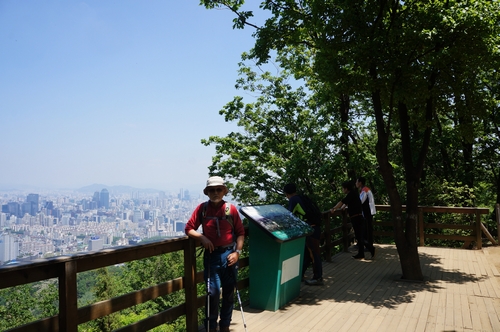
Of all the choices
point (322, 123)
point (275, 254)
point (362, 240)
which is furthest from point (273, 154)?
point (275, 254)

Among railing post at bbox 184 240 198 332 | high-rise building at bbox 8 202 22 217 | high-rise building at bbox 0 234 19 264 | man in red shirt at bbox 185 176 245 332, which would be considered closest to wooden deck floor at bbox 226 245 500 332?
railing post at bbox 184 240 198 332

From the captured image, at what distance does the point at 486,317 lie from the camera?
5625 mm

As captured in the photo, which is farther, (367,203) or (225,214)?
(367,203)

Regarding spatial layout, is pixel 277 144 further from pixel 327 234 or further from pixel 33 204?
pixel 33 204

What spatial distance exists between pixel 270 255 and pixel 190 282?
1362 mm

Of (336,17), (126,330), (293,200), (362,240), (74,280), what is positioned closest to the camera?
(74,280)

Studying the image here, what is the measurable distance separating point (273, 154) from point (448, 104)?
1251 cm

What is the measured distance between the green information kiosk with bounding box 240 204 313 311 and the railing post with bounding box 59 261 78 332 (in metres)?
2.56

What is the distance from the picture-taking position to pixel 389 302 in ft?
20.9

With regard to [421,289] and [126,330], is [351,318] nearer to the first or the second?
[421,289]

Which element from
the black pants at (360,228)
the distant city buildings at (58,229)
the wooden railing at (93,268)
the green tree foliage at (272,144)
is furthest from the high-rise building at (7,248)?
the wooden railing at (93,268)

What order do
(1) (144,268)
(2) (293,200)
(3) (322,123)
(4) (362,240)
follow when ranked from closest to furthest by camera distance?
(2) (293,200) → (4) (362,240) → (3) (322,123) → (1) (144,268)

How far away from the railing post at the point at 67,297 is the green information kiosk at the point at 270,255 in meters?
2.56

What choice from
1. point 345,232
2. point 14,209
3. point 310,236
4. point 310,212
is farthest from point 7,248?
point 310,212
